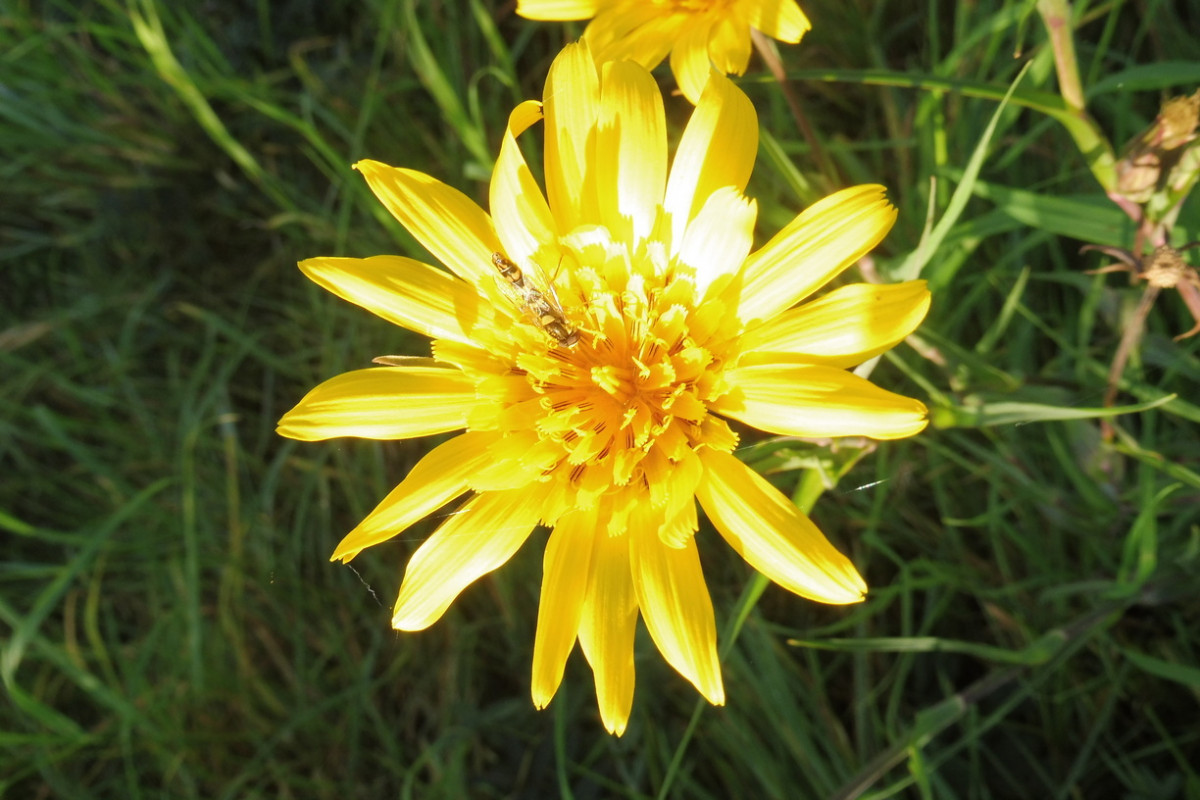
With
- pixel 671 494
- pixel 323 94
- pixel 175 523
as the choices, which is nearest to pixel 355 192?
pixel 323 94

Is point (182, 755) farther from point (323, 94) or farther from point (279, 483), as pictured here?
point (323, 94)

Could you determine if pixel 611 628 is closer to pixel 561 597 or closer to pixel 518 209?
pixel 561 597

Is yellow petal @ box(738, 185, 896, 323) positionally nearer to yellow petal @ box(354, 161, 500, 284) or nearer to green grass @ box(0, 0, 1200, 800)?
green grass @ box(0, 0, 1200, 800)

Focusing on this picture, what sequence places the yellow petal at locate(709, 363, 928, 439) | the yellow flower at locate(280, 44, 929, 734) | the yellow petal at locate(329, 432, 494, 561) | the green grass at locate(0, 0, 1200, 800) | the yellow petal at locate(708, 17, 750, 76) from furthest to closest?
1. the green grass at locate(0, 0, 1200, 800)
2. the yellow petal at locate(708, 17, 750, 76)
3. the yellow petal at locate(329, 432, 494, 561)
4. the yellow flower at locate(280, 44, 929, 734)
5. the yellow petal at locate(709, 363, 928, 439)

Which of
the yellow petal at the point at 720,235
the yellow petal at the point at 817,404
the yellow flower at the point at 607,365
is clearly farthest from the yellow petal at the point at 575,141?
the yellow petal at the point at 817,404

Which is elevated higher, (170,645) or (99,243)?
(99,243)

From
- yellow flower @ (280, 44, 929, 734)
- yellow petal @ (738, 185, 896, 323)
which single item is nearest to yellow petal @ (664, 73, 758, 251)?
yellow flower @ (280, 44, 929, 734)

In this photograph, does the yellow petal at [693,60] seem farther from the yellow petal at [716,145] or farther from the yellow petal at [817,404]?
the yellow petal at [817,404]
